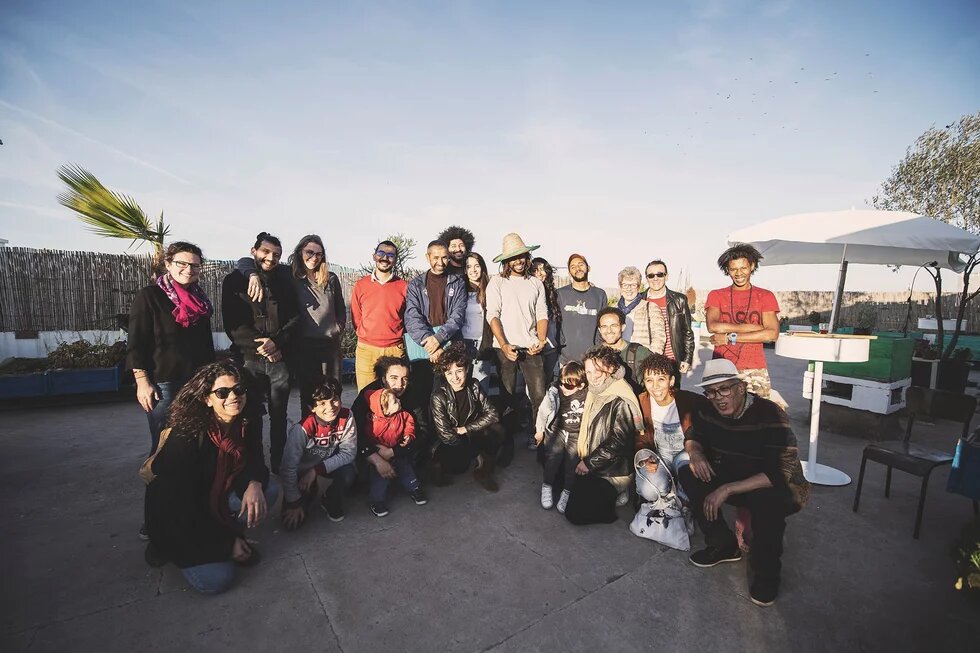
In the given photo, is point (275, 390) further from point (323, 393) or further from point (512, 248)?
point (512, 248)

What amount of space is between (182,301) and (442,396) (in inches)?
76.6

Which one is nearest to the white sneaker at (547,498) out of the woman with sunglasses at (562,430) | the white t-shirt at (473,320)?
the woman with sunglasses at (562,430)

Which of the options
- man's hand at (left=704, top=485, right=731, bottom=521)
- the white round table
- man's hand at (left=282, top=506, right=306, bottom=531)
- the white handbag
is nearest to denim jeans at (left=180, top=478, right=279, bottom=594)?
man's hand at (left=282, top=506, right=306, bottom=531)

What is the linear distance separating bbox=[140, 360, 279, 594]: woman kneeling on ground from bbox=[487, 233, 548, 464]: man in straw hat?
2.19 m

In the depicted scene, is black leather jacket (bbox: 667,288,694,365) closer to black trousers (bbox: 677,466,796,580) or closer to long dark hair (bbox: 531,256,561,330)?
long dark hair (bbox: 531,256,561,330)

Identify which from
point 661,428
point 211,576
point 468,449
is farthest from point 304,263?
point 661,428

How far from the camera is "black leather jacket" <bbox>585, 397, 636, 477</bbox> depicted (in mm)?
2936

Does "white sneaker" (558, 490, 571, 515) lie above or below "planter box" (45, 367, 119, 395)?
below

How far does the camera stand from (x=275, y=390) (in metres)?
3.45

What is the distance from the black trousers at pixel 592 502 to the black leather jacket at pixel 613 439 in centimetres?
10

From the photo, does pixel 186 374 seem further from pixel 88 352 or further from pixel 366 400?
pixel 88 352

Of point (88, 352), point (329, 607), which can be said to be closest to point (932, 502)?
point (329, 607)

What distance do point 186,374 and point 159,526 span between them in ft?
3.46

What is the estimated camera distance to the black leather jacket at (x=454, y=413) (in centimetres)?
336
